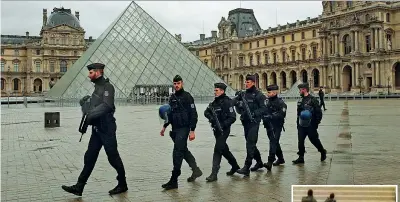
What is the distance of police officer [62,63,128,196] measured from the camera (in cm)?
536

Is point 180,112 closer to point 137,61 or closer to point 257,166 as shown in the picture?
point 257,166

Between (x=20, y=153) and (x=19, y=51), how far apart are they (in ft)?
285

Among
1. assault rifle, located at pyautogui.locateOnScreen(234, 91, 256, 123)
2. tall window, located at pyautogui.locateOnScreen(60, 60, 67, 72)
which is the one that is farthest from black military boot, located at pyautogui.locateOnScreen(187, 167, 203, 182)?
tall window, located at pyautogui.locateOnScreen(60, 60, 67, 72)

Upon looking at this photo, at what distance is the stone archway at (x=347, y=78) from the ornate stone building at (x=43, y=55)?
174 feet

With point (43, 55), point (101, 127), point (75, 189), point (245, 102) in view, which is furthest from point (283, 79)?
point (75, 189)

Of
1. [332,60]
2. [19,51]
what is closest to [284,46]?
[332,60]

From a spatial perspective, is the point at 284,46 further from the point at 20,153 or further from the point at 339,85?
the point at 20,153

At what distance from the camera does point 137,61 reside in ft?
123

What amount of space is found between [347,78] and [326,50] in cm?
526

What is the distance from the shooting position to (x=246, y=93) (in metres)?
6.79

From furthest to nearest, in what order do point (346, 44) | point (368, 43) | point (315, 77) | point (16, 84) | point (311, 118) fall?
point (16, 84), point (315, 77), point (346, 44), point (368, 43), point (311, 118)

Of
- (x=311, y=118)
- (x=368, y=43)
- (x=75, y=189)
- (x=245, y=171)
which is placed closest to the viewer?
(x=75, y=189)

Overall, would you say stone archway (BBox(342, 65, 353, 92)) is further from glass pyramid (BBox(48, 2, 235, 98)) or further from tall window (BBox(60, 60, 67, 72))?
tall window (BBox(60, 60, 67, 72))

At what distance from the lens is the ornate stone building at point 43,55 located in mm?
87938
